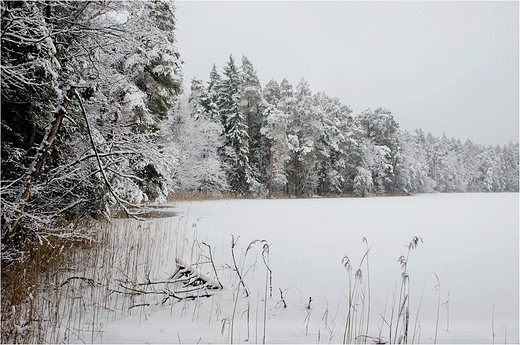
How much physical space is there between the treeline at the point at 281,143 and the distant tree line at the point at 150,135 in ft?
0.41

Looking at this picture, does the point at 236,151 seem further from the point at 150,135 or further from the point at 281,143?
the point at 150,135

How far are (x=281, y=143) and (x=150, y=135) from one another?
61.6 feet

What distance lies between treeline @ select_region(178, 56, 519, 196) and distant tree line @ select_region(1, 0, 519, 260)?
0.41 feet

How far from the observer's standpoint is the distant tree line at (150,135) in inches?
91.4

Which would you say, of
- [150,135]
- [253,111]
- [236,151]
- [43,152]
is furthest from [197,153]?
[43,152]

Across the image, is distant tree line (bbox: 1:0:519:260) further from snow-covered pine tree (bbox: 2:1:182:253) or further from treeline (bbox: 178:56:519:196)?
treeline (bbox: 178:56:519:196)

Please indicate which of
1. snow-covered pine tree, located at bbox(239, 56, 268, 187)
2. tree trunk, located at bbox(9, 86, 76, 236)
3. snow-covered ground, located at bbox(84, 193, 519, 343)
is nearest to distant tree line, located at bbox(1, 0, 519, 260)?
tree trunk, located at bbox(9, 86, 76, 236)

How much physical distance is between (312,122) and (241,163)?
871 cm

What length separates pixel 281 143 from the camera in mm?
24062

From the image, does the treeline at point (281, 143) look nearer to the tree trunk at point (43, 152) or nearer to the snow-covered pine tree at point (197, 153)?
the snow-covered pine tree at point (197, 153)

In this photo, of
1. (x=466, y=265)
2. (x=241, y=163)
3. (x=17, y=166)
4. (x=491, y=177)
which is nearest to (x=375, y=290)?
(x=466, y=265)

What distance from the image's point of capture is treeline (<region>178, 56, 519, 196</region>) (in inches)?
818

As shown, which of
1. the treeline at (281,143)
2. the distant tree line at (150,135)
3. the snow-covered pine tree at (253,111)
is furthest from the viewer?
the snow-covered pine tree at (253,111)

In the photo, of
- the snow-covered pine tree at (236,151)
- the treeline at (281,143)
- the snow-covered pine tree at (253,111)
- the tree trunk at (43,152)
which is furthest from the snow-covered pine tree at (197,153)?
the tree trunk at (43,152)
